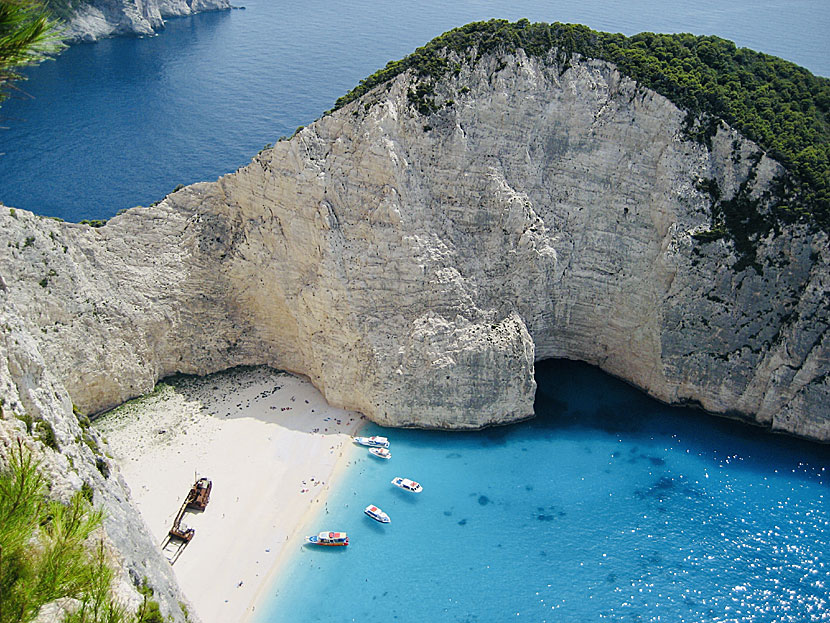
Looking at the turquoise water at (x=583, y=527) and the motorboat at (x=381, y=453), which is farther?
the motorboat at (x=381, y=453)

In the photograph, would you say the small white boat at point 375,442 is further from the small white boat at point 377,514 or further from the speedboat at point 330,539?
the speedboat at point 330,539

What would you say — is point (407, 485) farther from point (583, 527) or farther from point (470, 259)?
point (470, 259)

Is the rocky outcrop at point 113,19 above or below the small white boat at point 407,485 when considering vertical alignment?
above

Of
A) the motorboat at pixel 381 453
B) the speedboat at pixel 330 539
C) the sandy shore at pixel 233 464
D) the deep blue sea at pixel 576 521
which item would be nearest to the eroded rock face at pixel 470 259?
the sandy shore at pixel 233 464

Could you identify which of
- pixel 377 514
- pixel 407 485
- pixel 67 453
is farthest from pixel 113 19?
pixel 67 453

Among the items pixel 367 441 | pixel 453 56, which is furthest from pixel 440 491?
pixel 453 56

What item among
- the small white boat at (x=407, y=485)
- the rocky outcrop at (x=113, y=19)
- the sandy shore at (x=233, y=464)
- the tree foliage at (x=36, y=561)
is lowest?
the sandy shore at (x=233, y=464)
